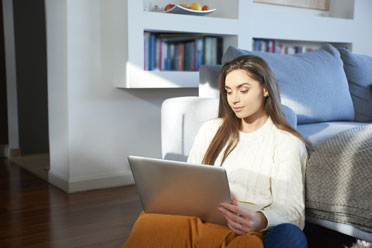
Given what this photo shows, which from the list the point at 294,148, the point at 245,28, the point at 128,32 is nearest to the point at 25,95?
the point at 128,32

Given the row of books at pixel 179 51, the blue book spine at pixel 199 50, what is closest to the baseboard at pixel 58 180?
the row of books at pixel 179 51

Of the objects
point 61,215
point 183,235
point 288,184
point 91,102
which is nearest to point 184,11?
point 91,102

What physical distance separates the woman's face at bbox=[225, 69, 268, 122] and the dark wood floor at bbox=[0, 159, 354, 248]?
82 centimetres

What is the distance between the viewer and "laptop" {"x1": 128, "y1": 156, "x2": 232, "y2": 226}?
1297 mm

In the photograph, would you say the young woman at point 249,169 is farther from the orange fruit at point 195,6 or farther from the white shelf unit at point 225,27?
the orange fruit at point 195,6

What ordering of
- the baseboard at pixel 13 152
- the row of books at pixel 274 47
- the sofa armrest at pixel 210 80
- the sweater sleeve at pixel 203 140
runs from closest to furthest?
the sweater sleeve at pixel 203 140 → the sofa armrest at pixel 210 80 → the row of books at pixel 274 47 → the baseboard at pixel 13 152

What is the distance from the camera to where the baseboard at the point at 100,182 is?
294 cm

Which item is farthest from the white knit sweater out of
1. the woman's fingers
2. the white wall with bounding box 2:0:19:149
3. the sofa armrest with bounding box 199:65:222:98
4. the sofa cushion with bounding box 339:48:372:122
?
the white wall with bounding box 2:0:19:149

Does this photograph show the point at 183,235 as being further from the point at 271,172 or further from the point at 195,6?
the point at 195,6

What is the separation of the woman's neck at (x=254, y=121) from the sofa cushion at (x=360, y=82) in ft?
4.13

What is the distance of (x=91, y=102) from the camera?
2.99 metres

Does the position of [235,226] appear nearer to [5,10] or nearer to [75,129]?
[75,129]

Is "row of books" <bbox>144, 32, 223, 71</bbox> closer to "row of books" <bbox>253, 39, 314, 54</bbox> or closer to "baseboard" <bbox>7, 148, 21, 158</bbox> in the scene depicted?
"row of books" <bbox>253, 39, 314, 54</bbox>

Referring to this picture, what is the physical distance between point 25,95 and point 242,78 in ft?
10.6
